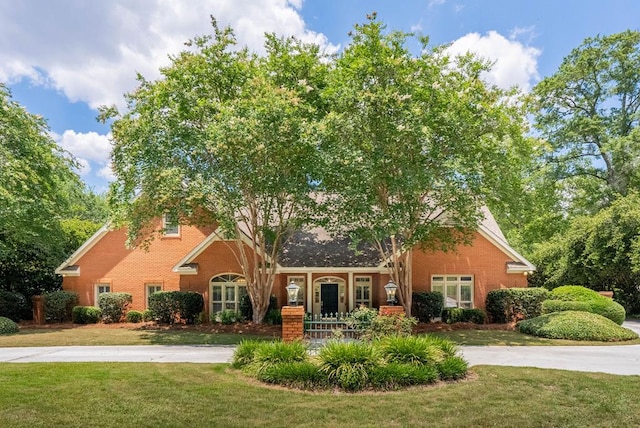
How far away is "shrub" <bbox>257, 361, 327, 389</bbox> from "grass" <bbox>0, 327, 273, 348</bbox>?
21.8 ft

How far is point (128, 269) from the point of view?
23594 millimetres

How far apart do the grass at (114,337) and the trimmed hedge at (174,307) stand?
5.74 feet

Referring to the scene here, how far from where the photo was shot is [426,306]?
68.4 feet

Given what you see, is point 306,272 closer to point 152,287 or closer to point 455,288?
point 455,288

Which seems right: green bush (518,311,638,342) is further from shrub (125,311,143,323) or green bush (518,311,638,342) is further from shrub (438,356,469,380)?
shrub (125,311,143,323)

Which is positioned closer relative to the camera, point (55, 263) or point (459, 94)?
point (459, 94)

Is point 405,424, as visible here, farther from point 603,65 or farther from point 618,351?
point 603,65

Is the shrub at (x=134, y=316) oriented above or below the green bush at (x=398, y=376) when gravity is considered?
below

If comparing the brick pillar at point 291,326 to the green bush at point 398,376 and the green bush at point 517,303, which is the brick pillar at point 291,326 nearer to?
the green bush at point 398,376

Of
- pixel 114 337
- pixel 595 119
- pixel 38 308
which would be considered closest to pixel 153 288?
pixel 38 308

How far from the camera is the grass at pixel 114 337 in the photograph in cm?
1575

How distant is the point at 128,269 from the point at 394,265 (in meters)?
13.7

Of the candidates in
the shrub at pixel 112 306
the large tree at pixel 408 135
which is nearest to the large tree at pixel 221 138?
the large tree at pixel 408 135

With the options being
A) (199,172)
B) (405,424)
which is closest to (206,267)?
(199,172)
